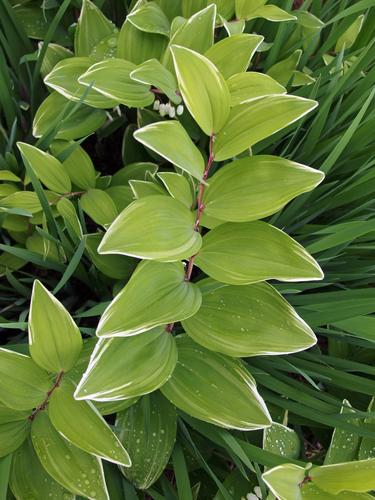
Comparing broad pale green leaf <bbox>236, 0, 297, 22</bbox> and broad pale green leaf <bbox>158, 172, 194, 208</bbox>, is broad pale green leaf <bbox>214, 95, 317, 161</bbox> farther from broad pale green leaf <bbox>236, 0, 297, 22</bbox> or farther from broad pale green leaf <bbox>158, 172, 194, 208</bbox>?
broad pale green leaf <bbox>236, 0, 297, 22</bbox>

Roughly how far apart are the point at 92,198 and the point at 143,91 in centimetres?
15

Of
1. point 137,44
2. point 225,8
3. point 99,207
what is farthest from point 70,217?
point 225,8

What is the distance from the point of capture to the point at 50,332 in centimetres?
50

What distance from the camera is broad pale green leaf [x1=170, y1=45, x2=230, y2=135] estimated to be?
477mm

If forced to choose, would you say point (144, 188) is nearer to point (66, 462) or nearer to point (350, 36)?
point (66, 462)

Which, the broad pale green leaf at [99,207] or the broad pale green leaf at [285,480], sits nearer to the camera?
the broad pale green leaf at [285,480]

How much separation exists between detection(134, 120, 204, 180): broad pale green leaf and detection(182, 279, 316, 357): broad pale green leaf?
130 millimetres

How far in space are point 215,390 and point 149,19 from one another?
45 centimetres

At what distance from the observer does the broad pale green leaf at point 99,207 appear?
646 mm

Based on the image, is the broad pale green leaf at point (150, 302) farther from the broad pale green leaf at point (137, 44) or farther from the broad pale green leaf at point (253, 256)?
the broad pale green leaf at point (137, 44)

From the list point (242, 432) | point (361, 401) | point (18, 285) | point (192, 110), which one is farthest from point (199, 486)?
point (192, 110)

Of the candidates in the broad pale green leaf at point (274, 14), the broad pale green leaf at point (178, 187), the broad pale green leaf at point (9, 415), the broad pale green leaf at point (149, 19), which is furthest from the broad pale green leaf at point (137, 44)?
the broad pale green leaf at point (9, 415)

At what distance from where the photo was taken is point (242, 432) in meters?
0.65

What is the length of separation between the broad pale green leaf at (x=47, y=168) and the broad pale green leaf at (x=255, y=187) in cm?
23
